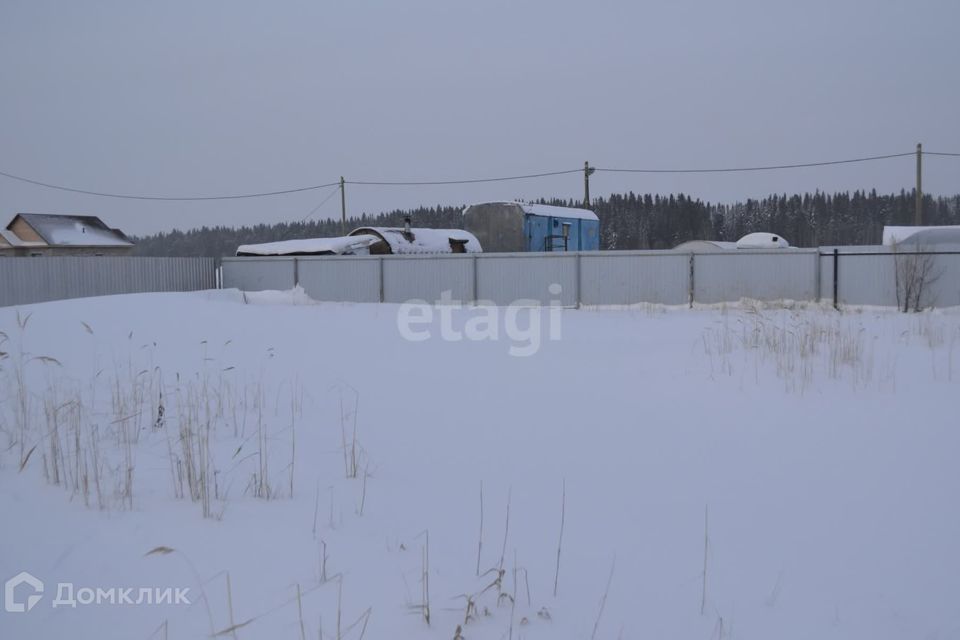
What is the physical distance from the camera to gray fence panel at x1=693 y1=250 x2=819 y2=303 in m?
16.9

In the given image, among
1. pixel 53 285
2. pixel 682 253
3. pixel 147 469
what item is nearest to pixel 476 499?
pixel 147 469

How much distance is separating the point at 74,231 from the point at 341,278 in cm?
3129

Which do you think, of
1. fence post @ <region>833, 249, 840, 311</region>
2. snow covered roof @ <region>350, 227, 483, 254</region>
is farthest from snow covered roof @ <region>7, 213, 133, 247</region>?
fence post @ <region>833, 249, 840, 311</region>

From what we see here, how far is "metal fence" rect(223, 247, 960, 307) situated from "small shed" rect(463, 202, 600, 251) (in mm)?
6443

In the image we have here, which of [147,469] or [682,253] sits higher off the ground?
[682,253]

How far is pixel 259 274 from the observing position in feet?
71.8

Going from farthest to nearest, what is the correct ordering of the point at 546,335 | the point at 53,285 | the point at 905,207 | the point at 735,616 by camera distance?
1. the point at 905,207
2. the point at 53,285
3. the point at 546,335
4. the point at 735,616

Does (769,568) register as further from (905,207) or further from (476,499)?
(905,207)

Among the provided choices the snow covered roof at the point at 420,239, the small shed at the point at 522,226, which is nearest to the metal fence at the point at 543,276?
the snow covered roof at the point at 420,239

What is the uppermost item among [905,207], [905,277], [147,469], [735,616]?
[905,207]

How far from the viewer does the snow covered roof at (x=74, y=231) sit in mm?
41375

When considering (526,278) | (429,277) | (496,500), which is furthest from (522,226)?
(496,500)

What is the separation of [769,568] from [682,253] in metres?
15.4

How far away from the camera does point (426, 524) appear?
3.33 meters
